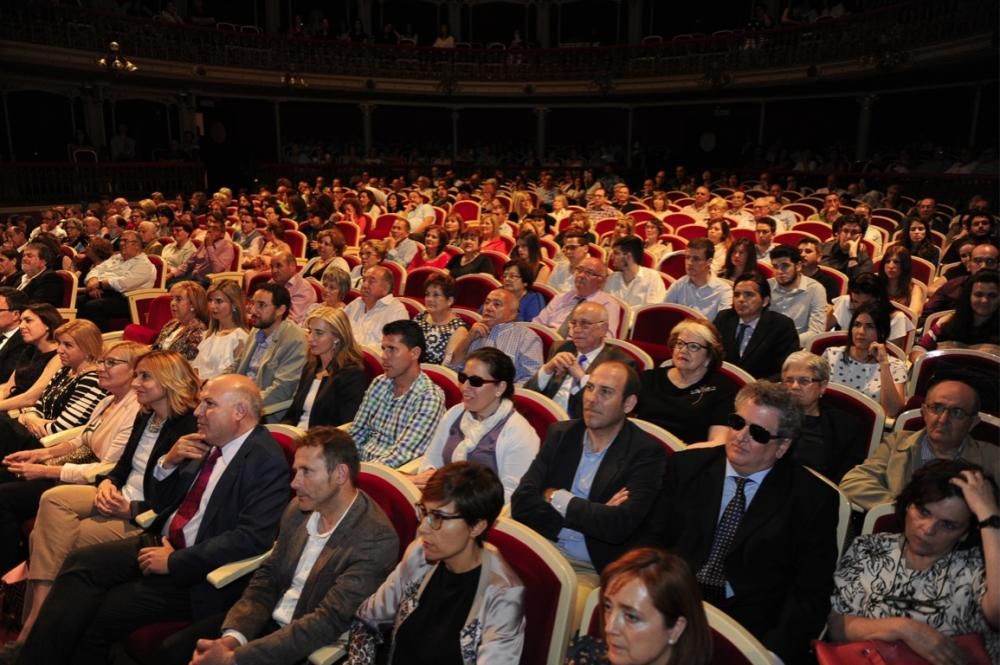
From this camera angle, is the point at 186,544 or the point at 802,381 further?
the point at 802,381

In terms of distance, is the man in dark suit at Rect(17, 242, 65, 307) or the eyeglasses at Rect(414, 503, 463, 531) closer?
the eyeglasses at Rect(414, 503, 463, 531)

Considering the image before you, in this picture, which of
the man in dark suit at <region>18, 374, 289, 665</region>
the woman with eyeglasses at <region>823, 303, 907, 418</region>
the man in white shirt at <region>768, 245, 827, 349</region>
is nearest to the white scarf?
the man in dark suit at <region>18, 374, 289, 665</region>

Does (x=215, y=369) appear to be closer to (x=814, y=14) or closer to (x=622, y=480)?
(x=622, y=480)

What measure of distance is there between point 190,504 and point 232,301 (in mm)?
2097

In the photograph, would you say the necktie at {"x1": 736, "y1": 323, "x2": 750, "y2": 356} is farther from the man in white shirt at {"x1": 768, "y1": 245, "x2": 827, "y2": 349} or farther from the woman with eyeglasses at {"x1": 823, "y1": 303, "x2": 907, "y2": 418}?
the man in white shirt at {"x1": 768, "y1": 245, "x2": 827, "y2": 349}

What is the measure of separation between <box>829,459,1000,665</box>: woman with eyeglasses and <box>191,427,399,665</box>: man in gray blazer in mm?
1460

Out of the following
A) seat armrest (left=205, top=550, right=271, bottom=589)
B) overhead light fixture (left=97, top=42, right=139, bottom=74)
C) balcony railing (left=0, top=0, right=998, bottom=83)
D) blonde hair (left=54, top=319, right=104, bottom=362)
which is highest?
balcony railing (left=0, top=0, right=998, bottom=83)

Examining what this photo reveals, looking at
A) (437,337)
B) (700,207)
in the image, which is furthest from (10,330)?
(700,207)

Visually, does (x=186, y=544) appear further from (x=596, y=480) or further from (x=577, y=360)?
(x=577, y=360)

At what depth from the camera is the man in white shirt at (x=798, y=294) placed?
5.00m

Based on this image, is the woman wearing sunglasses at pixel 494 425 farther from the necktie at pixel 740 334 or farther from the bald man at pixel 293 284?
the bald man at pixel 293 284

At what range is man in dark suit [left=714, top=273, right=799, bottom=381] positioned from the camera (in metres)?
4.23

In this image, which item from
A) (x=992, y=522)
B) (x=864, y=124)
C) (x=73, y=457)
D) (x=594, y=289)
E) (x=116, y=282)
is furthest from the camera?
(x=864, y=124)

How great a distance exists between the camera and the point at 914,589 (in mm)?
2166
